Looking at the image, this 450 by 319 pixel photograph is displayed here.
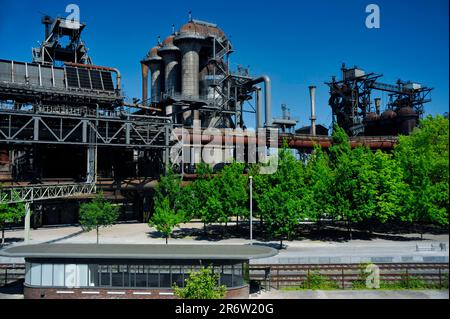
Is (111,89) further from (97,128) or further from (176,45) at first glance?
(176,45)

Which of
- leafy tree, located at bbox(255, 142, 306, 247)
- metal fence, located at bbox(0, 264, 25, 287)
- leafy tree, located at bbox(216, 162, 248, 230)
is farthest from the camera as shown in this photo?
leafy tree, located at bbox(216, 162, 248, 230)

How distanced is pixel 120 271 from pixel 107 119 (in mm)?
30945

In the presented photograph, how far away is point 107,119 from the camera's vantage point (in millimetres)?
48000

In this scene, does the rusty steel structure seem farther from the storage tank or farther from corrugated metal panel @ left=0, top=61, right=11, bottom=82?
corrugated metal panel @ left=0, top=61, right=11, bottom=82

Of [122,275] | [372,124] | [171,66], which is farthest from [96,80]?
[372,124]

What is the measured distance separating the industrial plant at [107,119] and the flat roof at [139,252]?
54.1 ft

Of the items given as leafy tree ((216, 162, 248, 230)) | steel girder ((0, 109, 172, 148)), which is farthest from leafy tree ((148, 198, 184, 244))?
steel girder ((0, 109, 172, 148))

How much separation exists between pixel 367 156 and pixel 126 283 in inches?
1145

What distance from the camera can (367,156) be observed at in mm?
40156

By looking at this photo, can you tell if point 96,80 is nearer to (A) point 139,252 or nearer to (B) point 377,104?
(A) point 139,252

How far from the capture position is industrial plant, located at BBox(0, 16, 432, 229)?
156 ft

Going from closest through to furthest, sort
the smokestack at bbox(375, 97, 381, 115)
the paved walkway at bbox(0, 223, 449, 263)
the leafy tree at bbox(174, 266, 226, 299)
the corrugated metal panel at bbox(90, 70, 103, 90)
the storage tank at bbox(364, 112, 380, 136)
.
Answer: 1. the leafy tree at bbox(174, 266, 226, 299)
2. the paved walkway at bbox(0, 223, 449, 263)
3. the corrugated metal panel at bbox(90, 70, 103, 90)
4. the storage tank at bbox(364, 112, 380, 136)
5. the smokestack at bbox(375, 97, 381, 115)

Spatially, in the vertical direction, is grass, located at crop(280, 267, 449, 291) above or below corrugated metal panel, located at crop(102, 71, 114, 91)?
below

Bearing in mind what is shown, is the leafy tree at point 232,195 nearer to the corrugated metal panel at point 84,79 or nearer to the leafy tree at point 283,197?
the leafy tree at point 283,197
